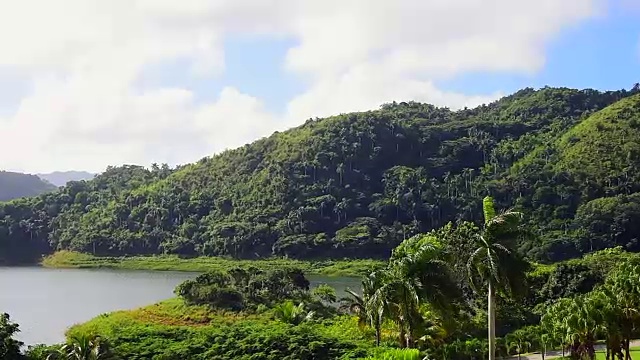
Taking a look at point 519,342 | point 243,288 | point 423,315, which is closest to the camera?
point 423,315

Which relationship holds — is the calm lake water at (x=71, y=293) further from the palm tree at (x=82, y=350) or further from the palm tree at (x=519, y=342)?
the palm tree at (x=519, y=342)

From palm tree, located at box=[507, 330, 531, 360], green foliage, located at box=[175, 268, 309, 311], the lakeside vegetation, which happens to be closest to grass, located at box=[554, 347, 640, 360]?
the lakeside vegetation

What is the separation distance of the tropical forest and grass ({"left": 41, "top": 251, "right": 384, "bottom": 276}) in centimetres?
63

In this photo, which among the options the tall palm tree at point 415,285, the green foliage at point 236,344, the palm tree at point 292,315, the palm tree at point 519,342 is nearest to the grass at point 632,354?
the palm tree at point 519,342

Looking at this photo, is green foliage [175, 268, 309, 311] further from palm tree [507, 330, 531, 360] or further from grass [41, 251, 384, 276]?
grass [41, 251, 384, 276]

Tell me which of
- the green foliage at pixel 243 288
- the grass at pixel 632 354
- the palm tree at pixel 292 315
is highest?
the green foliage at pixel 243 288

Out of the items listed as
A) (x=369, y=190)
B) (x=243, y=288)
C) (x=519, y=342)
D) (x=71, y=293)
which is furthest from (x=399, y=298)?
(x=369, y=190)

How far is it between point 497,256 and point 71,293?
73.4 m

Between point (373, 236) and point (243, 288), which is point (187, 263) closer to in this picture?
point (373, 236)

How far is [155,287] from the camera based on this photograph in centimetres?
8981

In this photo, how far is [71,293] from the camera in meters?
84.1

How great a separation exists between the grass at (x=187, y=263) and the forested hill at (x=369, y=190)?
370 centimetres

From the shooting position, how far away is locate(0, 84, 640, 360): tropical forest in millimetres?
28844

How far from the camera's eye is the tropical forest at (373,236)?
28844 mm
